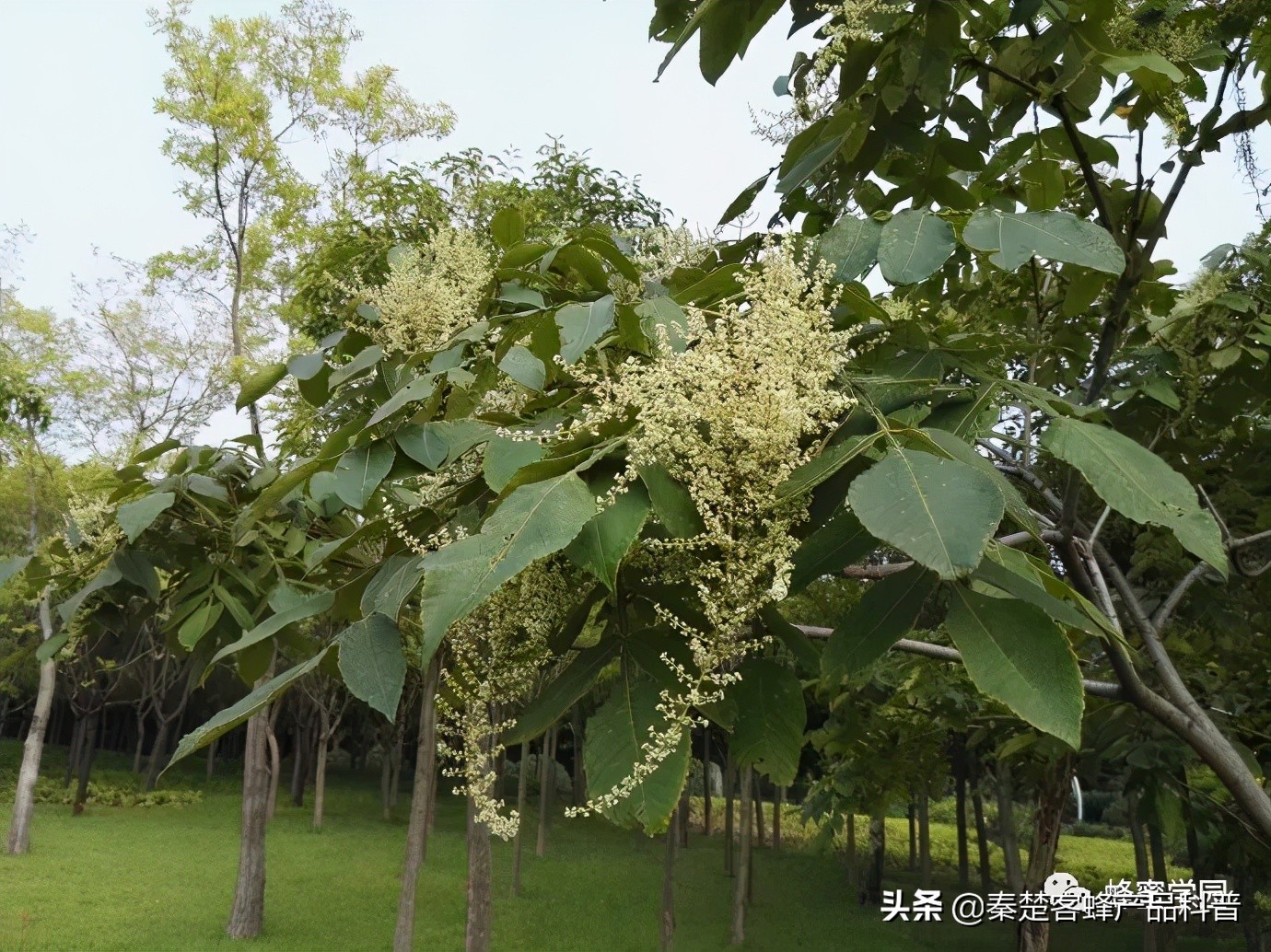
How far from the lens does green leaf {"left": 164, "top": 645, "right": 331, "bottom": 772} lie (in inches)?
38.9

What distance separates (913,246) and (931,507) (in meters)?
0.45

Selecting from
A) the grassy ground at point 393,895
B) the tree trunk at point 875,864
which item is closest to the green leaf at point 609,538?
the grassy ground at point 393,895

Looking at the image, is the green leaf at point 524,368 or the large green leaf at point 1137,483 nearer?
the large green leaf at point 1137,483

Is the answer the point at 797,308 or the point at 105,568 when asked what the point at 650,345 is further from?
the point at 105,568

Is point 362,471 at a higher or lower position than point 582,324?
lower

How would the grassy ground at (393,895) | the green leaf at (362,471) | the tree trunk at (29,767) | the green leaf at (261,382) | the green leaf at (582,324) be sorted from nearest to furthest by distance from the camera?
the green leaf at (582,324), the green leaf at (362,471), the green leaf at (261,382), the grassy ground at (393,895), the tree trunk at (29,767)

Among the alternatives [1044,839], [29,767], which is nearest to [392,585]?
[1044,839]

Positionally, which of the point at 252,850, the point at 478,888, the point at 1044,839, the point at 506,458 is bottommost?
the point at 252,850

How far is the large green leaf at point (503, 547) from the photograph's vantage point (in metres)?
0.86

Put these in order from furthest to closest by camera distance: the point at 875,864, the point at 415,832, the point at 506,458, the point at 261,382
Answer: the point at 875,864, the point at 415,832, the point at 261,382, the point at 506,458

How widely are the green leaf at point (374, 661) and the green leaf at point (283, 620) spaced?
0.13 m

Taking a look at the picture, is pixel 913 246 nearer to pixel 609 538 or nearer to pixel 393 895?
pixel 609 538

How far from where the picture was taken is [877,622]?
107cm

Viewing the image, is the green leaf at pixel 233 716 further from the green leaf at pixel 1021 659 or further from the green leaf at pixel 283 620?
the green leaf at pixel 1021 659
